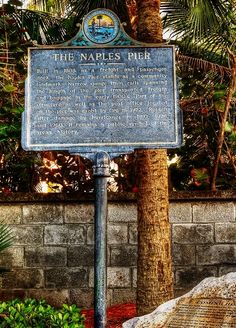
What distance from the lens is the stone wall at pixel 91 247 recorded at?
676 cm

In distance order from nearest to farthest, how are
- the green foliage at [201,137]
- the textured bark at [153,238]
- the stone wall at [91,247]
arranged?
the textured bark at [153,238] → the stone wall at [91,247] → the green foliage at [201,137]

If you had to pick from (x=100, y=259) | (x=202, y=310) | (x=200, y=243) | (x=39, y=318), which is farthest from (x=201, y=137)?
(x=202, y=310)

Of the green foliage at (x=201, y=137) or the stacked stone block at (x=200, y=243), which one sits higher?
the green foliage at (x=201, y=137)

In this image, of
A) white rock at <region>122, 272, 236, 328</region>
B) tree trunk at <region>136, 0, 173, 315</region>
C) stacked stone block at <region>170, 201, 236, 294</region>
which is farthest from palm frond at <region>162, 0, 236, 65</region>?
white rock at <region>122, 272, 236, 328</region>

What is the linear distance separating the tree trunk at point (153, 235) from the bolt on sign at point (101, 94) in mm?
784

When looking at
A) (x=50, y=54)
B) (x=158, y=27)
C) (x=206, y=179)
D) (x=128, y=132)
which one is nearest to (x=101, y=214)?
(x=128, y=132)

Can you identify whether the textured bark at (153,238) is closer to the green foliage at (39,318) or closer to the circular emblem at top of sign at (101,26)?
the green foliage at (39,318)

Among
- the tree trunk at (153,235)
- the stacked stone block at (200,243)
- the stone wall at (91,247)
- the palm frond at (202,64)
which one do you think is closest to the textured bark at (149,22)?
the tree trunk at (153,235)

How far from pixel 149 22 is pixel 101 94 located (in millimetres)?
1257

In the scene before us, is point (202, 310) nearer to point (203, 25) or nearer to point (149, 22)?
point (149, 22)

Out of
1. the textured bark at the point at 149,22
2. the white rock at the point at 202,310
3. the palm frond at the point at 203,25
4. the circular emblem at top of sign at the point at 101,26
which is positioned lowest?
the white rock at the point at 202,310

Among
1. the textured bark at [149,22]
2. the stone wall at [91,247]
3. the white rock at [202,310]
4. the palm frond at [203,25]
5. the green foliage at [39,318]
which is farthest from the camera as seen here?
the stone wall at [91,247]

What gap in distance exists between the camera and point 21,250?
6.80m

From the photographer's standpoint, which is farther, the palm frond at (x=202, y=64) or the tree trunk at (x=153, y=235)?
the palm frond at (x=202, y=64)
